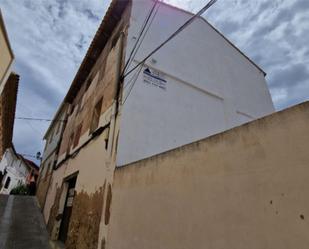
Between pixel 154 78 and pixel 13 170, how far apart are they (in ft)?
76.8

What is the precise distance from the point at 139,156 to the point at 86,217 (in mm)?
1942

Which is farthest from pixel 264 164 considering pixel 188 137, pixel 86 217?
pixel 86 217

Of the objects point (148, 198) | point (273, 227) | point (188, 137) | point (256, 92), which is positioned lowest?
point (273, 227)

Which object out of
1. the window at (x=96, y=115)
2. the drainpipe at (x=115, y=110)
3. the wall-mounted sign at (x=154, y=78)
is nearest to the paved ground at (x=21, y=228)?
the drainpipe at (x=115, y=110)

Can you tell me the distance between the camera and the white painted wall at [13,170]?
19.0m

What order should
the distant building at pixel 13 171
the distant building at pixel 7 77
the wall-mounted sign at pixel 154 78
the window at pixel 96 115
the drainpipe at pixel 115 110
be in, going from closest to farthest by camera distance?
the drainpipe at pixel 115 110 → the distant building at pixel 7 77 → the wall-mounted sign at pixel 154 78 → the window at pixel 96 115 → the distant building at pixel 13 171

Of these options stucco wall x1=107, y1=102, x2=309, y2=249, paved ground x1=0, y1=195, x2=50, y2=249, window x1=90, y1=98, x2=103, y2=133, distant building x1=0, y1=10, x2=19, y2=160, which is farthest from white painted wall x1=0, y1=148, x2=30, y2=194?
stucco wall x1=107, y1=102, x2=309, y2=249

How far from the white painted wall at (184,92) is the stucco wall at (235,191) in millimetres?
1577

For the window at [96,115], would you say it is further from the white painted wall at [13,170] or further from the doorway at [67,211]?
the white painted wall at [13,170]

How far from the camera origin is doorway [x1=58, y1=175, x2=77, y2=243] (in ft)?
21.4

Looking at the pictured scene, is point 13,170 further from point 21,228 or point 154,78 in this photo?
point 154,78

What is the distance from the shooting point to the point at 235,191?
190cm

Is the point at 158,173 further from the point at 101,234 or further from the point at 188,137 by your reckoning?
the point at 188,137

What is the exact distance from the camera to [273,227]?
62.5 inches
